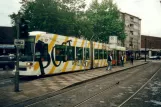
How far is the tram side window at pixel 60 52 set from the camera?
2048 cm

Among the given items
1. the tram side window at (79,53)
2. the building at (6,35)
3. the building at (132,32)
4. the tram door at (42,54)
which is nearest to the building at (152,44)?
the building at (132,32)

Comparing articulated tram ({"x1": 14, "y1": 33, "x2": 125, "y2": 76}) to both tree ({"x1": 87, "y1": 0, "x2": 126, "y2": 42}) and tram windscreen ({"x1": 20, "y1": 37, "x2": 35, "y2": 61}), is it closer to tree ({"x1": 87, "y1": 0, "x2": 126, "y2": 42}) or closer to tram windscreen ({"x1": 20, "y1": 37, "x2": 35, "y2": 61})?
tram windscreen ({"x1": 20, "y1": 37, "x2": 35, "y2": 61})

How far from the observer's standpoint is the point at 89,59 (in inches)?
1103

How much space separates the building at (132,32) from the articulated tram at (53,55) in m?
68.8

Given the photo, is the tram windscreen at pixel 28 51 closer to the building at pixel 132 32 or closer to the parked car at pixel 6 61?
the parked car at pixel 6 61

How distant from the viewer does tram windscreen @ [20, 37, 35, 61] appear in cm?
1759

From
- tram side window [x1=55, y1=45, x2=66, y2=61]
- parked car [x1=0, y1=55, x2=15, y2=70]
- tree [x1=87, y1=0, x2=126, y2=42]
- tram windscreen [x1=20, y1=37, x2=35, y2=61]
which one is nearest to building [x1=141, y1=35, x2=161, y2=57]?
tree [x1=87, y1=0, x2=126, y2=42]

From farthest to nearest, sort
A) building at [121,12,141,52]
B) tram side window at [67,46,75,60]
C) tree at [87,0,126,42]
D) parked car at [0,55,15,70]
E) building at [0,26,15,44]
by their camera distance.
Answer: building at [121,12,141,52], tree at [87,0,126,42], building at [0,26,15,44], parked car at [0,55,15,70], tram side window at [67,46,75,60]

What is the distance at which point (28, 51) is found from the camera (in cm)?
1773

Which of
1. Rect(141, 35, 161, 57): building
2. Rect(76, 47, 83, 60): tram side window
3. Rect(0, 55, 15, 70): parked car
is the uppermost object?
Rect(141, 35, 161, 57): building

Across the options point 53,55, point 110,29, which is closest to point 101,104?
point 53,55

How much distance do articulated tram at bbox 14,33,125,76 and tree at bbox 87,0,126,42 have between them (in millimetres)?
30401

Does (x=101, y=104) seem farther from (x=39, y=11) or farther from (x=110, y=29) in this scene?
(x=110, y=29)

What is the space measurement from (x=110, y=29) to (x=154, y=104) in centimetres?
4901
